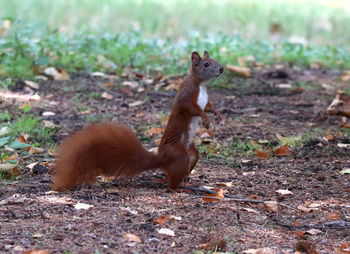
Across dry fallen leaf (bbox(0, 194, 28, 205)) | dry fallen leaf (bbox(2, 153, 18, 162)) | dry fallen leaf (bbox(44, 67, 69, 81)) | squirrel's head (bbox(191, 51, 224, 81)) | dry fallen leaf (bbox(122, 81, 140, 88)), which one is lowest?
dry fallen leaf (bbox(0, 194, 28, 205))

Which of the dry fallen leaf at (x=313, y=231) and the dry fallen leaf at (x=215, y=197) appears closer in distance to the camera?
the dry fallen leaf at (x=313, y=231)

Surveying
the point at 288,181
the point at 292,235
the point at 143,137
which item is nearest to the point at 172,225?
the point at 292,235

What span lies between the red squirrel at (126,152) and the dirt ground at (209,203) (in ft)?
0.33

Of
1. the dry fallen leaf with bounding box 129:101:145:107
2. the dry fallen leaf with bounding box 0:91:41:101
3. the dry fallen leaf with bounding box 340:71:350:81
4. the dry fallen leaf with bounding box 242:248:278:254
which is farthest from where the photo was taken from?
the dry fallen leaf with bounding box 340:71:350:81

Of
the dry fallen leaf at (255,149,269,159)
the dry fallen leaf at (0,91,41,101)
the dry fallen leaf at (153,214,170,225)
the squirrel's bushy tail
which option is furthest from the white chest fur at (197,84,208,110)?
the dry fallen leaf at (0,91,41,101)

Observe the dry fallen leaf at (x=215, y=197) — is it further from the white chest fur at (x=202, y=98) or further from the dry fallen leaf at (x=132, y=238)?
the dry fallen leaf at (x=132, y=238)

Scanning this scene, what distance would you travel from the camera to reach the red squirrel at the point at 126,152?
3.66 meters

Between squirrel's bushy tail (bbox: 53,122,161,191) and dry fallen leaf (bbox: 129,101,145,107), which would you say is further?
dry fallen leaf (bbox: 129,101,145,107)

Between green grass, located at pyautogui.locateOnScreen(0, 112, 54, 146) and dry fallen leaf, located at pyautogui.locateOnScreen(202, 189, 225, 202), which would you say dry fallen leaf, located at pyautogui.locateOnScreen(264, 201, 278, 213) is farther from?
green grass, located at pyautogui.locateOnScreen(0, 112, 54, 146)

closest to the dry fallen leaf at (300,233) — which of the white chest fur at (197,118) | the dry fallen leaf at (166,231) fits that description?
the dry fallen leaf at (166,231)

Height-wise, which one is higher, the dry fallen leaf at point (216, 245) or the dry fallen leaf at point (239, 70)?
the dry fallen leaf at point (239, 70)

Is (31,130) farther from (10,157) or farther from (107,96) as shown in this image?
(107,96)

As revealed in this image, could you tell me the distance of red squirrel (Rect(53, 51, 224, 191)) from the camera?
3.66 metres

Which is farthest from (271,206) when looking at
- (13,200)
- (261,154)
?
(13,200)
